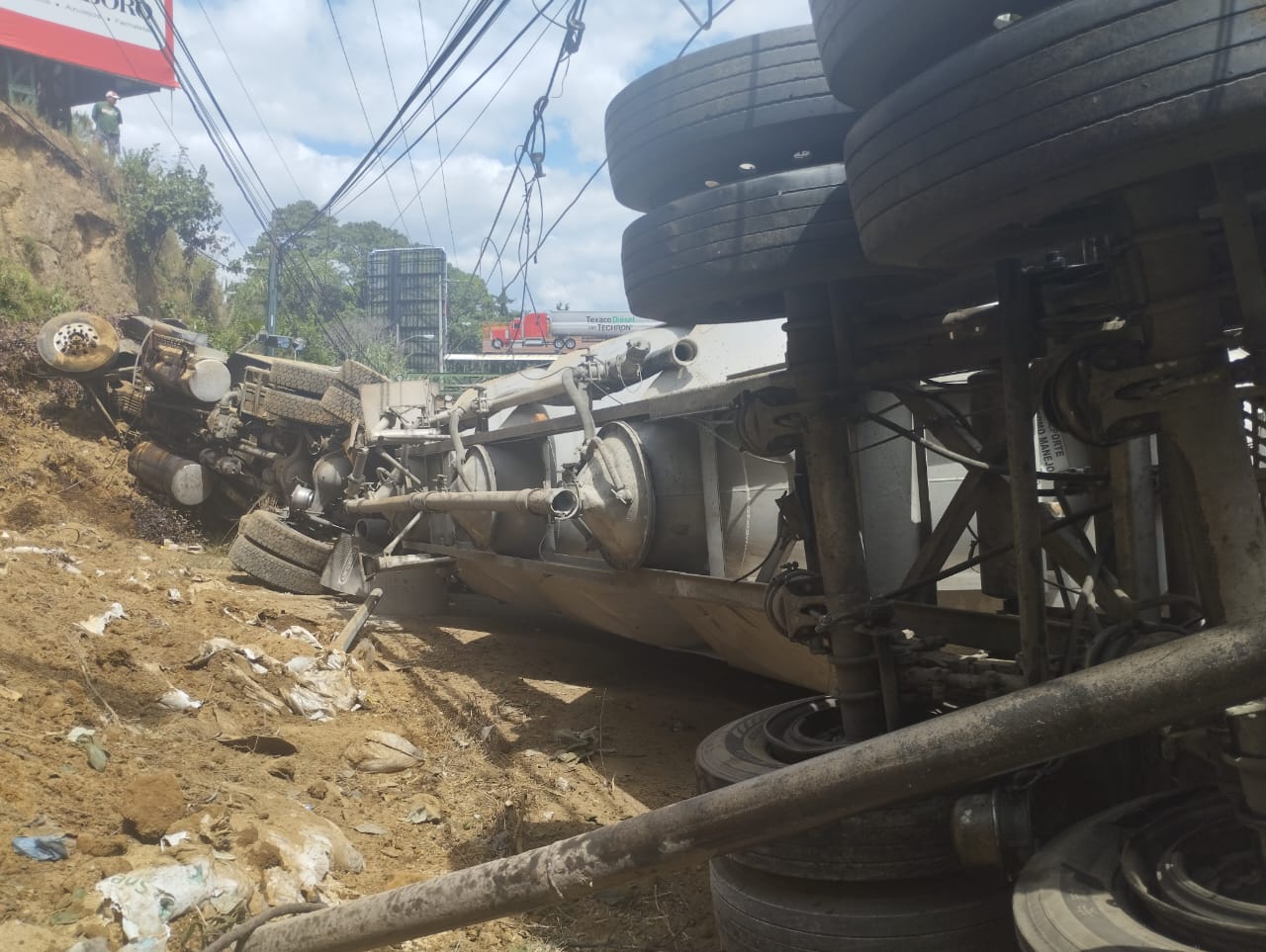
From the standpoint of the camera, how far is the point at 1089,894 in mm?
2064

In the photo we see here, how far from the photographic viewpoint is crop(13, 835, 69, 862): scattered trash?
3.69m

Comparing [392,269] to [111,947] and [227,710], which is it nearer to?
[227,710]

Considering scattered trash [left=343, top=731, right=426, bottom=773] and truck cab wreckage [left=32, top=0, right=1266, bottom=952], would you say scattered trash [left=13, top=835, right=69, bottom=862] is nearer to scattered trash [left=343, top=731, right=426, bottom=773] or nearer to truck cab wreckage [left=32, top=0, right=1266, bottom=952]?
truck cab wreckage [left=32, top=0, right=1266, bottom=952]

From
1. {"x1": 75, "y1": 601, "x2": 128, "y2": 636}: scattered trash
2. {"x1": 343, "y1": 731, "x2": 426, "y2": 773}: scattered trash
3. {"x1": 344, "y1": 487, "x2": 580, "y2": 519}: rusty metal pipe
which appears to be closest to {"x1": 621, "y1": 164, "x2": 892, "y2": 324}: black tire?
{"x1": 344, "y1": 487, "x2": 580, "y2": 519}: rusty metal pipe

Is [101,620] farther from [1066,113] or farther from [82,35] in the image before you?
[82,35]

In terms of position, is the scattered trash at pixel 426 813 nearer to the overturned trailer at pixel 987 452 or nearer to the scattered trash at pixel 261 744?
the scattered trash at pixel 261 744

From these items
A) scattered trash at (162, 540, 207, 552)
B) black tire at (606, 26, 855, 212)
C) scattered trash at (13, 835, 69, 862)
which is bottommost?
scattered trash at (13, 835, 69, 862)

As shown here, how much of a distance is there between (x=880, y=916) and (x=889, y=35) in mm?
2015

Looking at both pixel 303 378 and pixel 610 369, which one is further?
pixel 303 378

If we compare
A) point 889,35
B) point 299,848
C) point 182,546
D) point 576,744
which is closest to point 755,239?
point 889,35

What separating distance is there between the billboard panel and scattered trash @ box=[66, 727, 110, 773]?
27177mm

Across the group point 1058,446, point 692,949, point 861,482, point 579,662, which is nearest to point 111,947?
point 692,949

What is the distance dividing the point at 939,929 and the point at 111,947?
2.46 meters

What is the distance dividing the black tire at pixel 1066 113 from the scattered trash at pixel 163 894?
10.2ft
